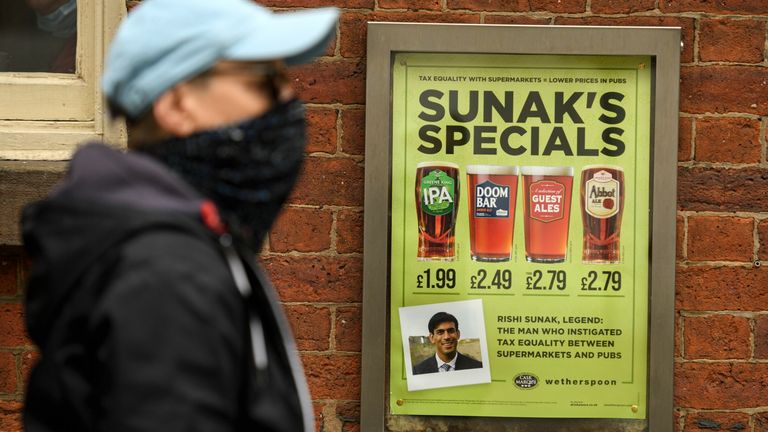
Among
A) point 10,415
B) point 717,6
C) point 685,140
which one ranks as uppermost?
point 717,6

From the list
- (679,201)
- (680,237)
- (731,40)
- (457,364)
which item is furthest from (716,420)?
(731,40)

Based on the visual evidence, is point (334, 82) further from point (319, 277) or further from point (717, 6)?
point (717, 6)

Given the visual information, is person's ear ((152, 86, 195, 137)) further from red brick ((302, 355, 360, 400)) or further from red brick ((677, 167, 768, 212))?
red brick ((677, 167, 768, 212))

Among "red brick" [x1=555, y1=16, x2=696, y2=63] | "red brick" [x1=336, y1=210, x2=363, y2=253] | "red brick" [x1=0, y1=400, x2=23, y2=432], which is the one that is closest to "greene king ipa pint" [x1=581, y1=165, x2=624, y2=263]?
"red brick" [x1=555, y1=16, x2=696, y2=63]

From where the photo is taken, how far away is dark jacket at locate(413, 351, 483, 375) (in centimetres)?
333

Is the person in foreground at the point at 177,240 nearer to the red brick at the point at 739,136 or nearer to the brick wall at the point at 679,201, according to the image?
the brick wall at the point at 679,201

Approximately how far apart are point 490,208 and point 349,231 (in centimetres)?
43

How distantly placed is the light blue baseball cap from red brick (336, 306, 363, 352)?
6.21ft

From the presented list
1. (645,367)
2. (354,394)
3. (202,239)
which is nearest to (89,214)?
(202,239)

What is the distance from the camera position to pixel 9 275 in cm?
330

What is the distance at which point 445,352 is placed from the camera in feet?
10.9

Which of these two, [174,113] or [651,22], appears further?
[651,22]

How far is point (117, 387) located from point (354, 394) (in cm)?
217

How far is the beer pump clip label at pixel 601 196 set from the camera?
3303mm
